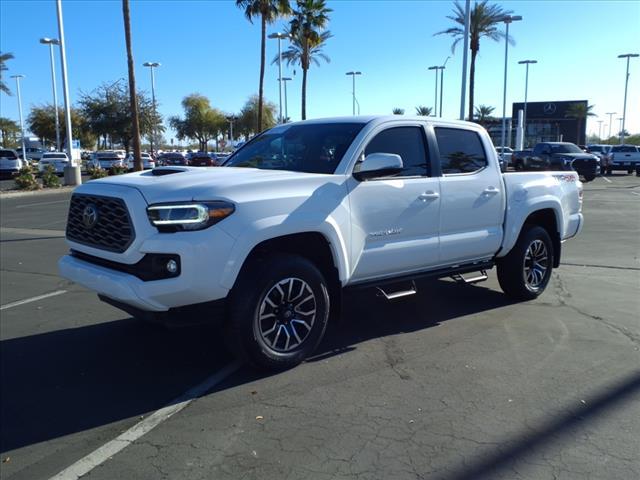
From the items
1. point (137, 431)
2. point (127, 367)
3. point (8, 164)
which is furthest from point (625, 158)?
point (137, 431)

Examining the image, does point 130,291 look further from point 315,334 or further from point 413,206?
point 413,206

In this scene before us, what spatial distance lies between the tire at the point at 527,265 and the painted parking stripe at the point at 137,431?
3.45m

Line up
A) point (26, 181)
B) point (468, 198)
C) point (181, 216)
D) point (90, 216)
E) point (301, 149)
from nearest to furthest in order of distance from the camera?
point (181, 216) → point (90, 216) → point (301, 149) → point (468, 198) → point (26, 181)

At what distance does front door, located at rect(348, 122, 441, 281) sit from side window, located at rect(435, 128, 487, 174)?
28 centimetres

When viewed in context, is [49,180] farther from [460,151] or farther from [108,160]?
[460,151]

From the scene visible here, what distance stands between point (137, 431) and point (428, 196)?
3174 millimetres

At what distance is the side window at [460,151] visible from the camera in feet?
18.5

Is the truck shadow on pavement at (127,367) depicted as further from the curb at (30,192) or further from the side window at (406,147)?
the curb at (30,192)

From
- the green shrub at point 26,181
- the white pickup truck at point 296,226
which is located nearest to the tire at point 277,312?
the white pickup truck at point 296,226

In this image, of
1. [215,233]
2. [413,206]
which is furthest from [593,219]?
[215,233]

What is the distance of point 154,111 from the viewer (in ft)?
154

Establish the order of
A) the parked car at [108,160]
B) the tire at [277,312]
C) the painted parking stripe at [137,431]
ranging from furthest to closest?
the parked car at [108,160]
the tire at [277,312]
the painted parking stripe at [137,431]

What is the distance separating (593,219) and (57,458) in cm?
1395

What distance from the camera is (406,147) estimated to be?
5336 mm
